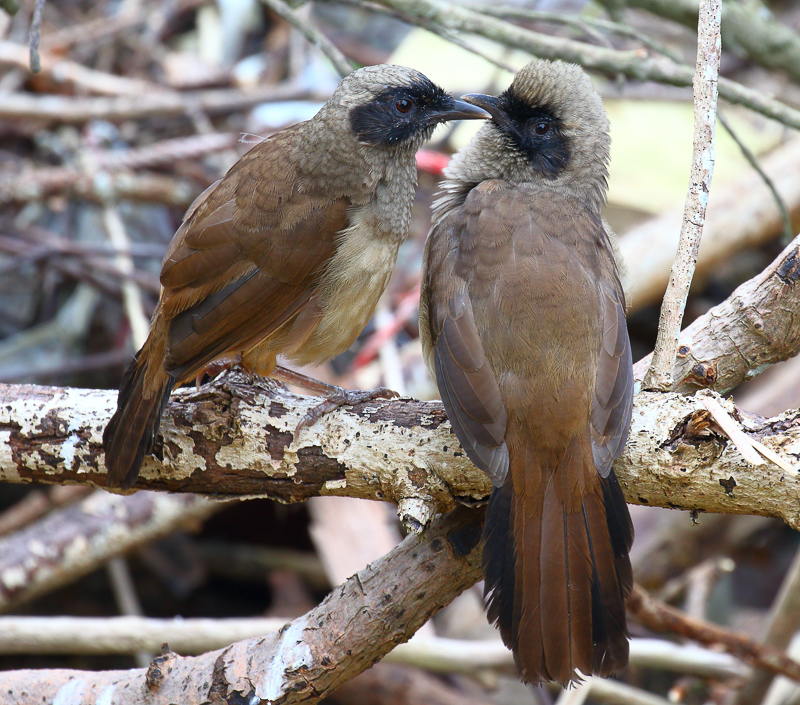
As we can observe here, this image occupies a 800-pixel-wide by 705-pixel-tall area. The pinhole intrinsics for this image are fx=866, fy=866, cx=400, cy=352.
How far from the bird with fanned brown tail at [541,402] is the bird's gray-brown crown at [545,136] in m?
0.22

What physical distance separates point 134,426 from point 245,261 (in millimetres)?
619

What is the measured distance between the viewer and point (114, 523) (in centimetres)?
391

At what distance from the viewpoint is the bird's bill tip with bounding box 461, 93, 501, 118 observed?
3036 mm

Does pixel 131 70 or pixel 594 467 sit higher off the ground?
pixel 131 70

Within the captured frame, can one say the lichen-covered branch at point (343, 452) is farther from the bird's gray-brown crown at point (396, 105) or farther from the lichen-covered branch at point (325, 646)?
the bird's gray-brown crown at point (396, 105)

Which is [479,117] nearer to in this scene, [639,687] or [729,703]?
[729,703]

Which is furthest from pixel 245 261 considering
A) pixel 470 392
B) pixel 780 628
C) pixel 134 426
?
pixel 780 628

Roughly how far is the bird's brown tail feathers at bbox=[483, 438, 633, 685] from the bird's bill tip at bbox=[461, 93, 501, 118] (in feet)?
4.56

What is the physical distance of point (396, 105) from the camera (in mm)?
3035

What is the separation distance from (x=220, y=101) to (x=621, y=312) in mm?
3779

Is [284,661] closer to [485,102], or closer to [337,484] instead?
[337,484]

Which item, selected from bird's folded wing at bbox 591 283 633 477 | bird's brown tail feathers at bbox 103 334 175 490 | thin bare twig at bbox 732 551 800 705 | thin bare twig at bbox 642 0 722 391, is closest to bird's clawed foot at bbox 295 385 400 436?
bird's brown tail feathers at bbox 103 334 175 490

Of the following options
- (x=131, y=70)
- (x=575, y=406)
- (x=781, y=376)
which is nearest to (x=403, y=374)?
(x=781, y=376)

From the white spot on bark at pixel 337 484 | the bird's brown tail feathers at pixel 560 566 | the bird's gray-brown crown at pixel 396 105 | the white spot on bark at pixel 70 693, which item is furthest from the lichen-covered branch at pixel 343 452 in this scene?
the bird's gray-brown crown at pixel 396 105
